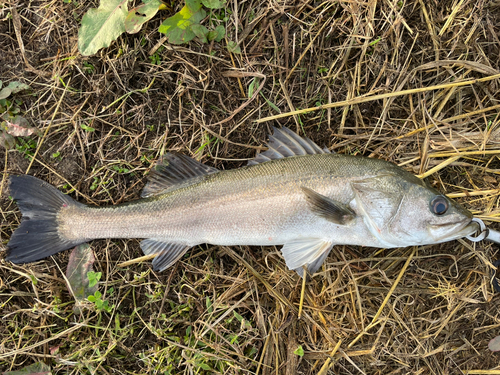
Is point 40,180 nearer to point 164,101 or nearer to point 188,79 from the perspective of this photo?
point 164,101

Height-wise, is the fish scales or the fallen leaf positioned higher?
the fallen leaf

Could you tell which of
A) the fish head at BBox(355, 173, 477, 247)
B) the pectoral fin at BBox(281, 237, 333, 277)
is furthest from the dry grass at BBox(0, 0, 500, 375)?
the fish head at BBox(355, 173, 477, 247)

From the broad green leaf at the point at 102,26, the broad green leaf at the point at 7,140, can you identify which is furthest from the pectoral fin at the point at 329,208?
the broad green leaf at the point at 7,140

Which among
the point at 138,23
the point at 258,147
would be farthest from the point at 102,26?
the point at 258,147

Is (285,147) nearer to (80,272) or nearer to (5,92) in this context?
(80,272)

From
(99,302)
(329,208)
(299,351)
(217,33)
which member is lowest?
(299,351)

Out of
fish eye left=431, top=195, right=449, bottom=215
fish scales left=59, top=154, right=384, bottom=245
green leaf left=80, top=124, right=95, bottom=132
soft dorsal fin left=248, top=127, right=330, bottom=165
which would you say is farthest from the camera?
green leaf left=80, top=124, right=95, bottom=132

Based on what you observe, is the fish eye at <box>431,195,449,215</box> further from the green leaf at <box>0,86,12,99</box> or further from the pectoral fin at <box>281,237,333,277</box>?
the green leaf at <box>0,86,12,99</box>
